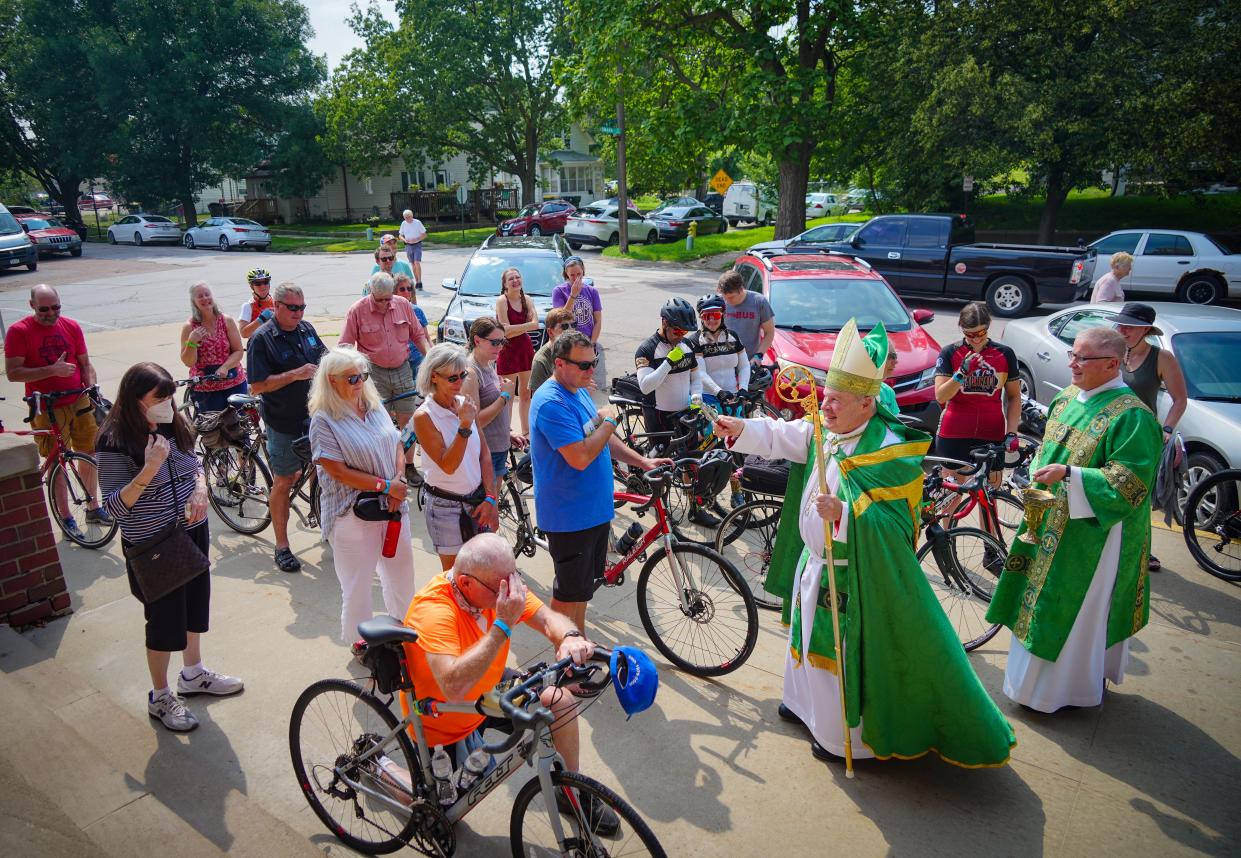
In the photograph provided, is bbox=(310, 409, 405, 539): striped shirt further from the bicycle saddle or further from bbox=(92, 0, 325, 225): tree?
bbox=(92, 0, 325, 225): tree

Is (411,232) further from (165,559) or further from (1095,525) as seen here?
(1095,525)

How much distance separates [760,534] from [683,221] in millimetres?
27406

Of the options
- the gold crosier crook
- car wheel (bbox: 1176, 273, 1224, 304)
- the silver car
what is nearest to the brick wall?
the gold crosier crook

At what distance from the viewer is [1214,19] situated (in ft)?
61.2

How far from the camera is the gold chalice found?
4.15 m

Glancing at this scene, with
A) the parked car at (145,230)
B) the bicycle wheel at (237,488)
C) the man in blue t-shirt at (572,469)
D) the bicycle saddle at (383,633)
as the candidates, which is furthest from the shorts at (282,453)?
the parked car at (145,230)

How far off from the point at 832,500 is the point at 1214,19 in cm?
2192

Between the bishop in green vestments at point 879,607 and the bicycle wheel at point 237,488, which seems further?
the bicycle wheel at point 237,488

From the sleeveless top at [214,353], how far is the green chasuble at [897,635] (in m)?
5.40

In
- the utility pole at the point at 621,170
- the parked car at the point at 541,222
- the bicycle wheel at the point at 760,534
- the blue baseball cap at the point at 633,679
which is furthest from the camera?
the parked car at the point at 541,222

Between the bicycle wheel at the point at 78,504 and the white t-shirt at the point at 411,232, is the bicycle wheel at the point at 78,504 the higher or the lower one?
Answer: the lower one

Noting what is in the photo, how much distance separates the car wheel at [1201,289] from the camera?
16.3 m

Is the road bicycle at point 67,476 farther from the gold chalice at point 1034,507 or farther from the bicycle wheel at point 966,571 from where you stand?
the gold chalice at point 1034,507

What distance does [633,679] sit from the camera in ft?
8.77
